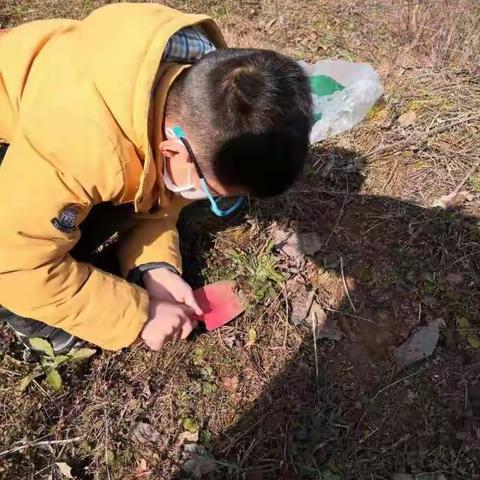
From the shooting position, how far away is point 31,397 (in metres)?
1.83

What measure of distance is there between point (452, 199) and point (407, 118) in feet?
1.91

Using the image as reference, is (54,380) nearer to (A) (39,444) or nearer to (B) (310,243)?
(A) (39,444)

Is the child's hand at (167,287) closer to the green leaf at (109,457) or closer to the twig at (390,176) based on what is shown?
the green leaf at (109,457)

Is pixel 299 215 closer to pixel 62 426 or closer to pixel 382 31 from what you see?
pixel 62 426

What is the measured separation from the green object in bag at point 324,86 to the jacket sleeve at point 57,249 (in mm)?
1736

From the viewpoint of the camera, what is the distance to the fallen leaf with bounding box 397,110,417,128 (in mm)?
2821

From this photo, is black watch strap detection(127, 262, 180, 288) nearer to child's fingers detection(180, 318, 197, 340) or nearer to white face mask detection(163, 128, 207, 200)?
child's fingers detection(180, 318, 197, 340)

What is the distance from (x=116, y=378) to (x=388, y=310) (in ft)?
3.41

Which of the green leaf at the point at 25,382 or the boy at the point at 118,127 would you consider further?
the green leaf at the point at 25,382

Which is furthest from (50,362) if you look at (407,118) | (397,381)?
(407,118)

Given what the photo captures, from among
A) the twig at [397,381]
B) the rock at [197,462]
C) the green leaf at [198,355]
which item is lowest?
the twig at [397,381]

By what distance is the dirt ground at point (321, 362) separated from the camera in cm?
175

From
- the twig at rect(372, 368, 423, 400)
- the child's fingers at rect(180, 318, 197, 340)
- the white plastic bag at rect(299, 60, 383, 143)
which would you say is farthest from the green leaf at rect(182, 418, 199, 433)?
the white plastic bag at rect(299, 60, 383, 143)

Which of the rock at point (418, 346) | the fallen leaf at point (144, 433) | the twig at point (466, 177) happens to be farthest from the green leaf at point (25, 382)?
the twig at point (466, 177)
